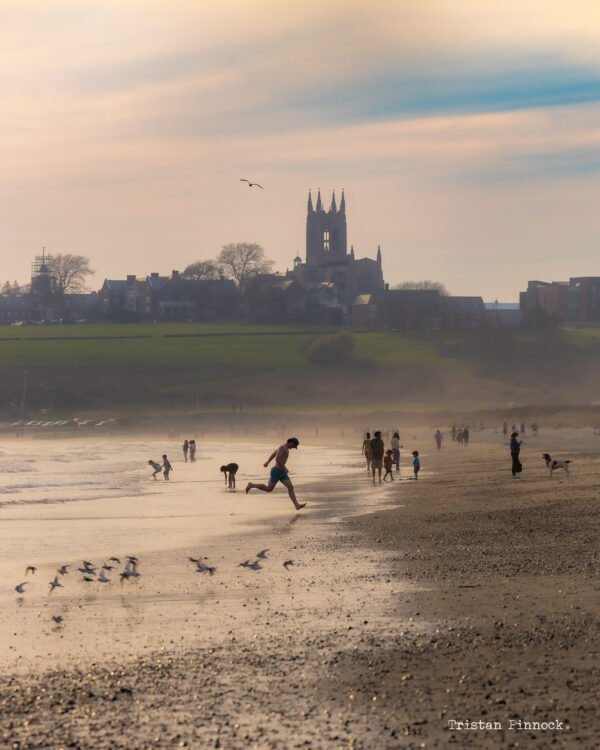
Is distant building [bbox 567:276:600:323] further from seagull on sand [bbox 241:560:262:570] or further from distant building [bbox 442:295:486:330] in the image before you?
seagull on sand [bbox 241:560:262:570]

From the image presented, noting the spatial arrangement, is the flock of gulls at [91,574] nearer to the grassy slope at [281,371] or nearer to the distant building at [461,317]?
the grassy slope at [281,371]

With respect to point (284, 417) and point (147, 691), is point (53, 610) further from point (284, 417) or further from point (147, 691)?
point (284, 417)

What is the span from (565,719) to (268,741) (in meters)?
2.19

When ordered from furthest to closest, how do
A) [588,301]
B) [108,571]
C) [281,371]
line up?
[588,301]
[281,371]
[108,571]

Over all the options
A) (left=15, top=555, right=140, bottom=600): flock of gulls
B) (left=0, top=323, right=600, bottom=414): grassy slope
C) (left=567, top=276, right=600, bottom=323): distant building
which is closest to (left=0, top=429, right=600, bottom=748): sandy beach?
(left=15, top=555, right=140, bottom=600): flock of gulls

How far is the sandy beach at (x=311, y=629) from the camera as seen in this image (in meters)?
9.27

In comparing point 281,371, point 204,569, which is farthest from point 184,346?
point 204,569

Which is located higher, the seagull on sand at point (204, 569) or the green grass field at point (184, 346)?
the green grass field at point (184, 346)

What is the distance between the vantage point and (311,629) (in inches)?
502

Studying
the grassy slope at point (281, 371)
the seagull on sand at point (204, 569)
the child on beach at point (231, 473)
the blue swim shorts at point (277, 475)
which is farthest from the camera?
the grassy slope at point (281, 371)

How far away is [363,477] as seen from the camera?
42250 mm

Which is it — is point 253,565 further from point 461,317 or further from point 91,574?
point 461,317

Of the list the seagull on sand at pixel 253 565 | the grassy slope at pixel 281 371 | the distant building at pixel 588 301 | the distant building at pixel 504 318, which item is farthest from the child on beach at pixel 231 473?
the distant building at pixel 588 301

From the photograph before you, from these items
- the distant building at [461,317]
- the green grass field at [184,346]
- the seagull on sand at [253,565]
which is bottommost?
the seagull on sand at [253,565]
